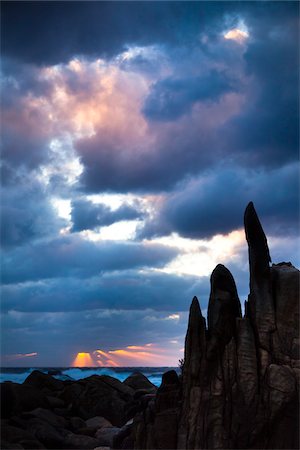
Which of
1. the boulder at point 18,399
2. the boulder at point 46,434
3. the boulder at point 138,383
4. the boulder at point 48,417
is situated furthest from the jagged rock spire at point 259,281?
the boulder at point 138,383

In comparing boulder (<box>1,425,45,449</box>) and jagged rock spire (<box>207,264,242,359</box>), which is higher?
jagged rock spire (<box>207,264,242,359</box>)

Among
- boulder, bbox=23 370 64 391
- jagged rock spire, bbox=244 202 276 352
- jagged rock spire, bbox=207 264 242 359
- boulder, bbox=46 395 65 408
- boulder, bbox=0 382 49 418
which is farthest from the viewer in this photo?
boulder, bbox=23 370 64 391

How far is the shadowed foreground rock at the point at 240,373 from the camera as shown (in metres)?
19.6

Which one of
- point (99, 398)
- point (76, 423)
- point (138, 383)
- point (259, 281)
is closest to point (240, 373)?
point (259, 281)

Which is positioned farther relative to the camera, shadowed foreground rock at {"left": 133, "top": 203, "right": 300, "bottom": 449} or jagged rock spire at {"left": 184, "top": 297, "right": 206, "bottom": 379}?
jagged rock spire at {"left": 184, "top": 297, "right": 206, "bottom": 379}

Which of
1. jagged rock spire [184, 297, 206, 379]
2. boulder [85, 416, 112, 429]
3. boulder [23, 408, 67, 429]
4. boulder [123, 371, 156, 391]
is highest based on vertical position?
jagged rock spire [184, 297, 206, 379]

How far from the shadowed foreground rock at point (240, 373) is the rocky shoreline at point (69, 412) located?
3.96 m

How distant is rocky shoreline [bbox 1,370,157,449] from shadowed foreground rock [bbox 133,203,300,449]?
3.96 metres

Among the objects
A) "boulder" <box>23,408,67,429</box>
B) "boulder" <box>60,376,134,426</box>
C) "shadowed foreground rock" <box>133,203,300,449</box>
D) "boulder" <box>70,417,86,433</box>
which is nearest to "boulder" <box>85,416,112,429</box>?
"boulder" <box>70,417,86,433</box>

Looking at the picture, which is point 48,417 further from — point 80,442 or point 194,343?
point 194,343

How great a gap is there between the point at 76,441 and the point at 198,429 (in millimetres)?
Answer: 17625

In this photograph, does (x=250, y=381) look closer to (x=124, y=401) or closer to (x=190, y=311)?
(x=190, y=311)

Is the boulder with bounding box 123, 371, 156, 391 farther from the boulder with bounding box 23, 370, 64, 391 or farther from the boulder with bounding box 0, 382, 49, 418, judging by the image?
the boulder with bounding box 0, 382, 49, 418

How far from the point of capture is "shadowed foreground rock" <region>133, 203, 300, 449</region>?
1964 centimetres
